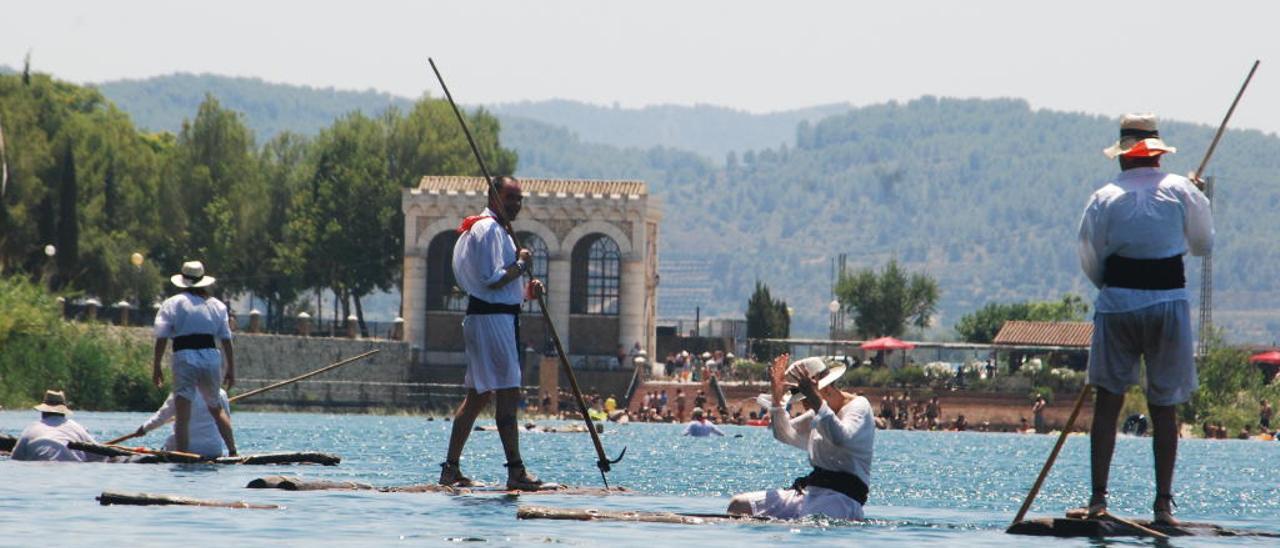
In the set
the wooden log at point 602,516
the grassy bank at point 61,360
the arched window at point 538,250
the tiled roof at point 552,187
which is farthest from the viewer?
the arched window at point 538,250

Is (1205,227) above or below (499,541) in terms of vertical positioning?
above

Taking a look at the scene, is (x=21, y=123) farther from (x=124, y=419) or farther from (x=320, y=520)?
(x=320, y=520)

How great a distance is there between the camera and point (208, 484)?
52.3 ft

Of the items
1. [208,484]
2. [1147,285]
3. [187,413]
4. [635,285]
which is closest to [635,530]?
[1147,285]

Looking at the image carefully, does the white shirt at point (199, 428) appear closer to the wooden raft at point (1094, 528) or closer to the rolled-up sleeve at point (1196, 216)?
the wooden raft at point (1094, 528)

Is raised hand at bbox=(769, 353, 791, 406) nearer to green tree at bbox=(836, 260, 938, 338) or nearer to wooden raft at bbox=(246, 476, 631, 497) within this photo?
wooden raft at bbox=(246, 476, 631, 497)

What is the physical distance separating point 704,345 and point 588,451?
53719mm

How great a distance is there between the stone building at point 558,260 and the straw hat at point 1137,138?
211ft

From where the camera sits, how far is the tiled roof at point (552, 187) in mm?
78188

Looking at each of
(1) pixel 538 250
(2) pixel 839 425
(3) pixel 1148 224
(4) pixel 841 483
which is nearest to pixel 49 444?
(4) pixel 841 483

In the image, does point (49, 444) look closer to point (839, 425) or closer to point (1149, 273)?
point (839, 425)

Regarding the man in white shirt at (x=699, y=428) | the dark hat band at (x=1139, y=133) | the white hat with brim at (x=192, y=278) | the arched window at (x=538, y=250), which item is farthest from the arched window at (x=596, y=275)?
the dark hat band at (x=1139, y=133)

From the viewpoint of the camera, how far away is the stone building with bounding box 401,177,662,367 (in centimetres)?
7750

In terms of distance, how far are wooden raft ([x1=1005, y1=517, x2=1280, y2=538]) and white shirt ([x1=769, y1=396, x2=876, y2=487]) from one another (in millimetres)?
1011
